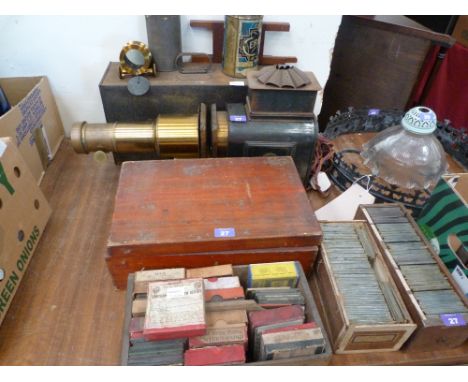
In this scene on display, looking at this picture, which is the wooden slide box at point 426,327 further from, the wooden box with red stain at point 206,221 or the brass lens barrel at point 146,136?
the brass lens barrel at point 146,136

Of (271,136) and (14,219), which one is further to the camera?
(271,136)

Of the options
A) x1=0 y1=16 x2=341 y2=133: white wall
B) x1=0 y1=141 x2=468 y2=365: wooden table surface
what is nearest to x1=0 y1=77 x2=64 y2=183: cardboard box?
x1=0 y1=16 x2=341 y2=133: white wall

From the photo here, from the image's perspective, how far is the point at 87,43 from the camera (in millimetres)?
1397

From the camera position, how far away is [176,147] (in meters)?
1.21

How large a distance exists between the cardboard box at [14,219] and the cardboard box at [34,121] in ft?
0.70

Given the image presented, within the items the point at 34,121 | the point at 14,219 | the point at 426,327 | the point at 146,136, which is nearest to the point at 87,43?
the point at 34,121

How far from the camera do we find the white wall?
135 cm

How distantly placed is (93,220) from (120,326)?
17.4 inches

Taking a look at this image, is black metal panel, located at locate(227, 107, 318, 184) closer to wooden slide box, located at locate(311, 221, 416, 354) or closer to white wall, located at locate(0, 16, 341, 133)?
wooden slide box, located at locate(311, 221, 416, 354)

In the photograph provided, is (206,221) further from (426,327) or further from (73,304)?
(426,327)

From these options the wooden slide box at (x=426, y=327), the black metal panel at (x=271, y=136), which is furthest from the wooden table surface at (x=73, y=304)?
the black metal panel at (x=271, y=136)

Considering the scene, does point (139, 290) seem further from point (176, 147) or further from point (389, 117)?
point (389, 117)

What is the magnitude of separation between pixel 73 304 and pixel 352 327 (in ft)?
2.48

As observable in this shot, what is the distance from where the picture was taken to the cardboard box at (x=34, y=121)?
1202mm
